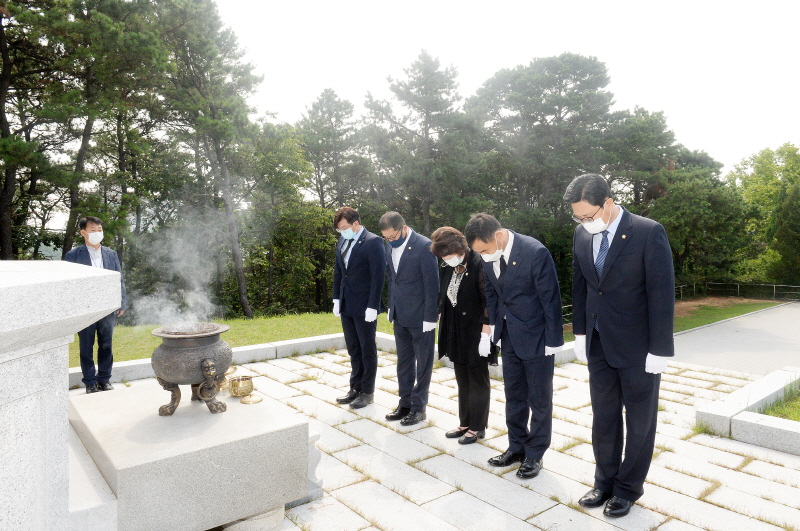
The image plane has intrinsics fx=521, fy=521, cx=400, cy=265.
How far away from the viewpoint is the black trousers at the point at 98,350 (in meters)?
5.72

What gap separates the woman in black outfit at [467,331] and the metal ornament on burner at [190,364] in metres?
1.89

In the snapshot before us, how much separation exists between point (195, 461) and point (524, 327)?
2340 mm

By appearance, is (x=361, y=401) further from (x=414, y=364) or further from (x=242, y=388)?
(x=242, y=388)

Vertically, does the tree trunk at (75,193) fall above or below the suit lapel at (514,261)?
above

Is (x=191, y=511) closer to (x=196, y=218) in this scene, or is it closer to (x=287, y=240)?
(x=196, y=218)

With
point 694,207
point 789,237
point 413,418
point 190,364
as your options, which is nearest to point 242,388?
point 190,364

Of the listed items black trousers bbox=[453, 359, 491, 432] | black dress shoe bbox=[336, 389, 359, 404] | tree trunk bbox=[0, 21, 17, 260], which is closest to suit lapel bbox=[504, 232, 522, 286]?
black trousers bbox=[453, 359, 491, 432]

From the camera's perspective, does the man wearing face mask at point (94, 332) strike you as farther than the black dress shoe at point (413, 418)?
Yes

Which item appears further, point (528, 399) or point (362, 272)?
point (362, 272)

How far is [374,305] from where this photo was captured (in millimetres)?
5445

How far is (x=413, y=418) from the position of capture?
4.94m

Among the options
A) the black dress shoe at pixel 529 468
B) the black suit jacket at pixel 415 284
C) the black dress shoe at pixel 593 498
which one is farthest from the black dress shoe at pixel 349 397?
the black dress shoe at pixel 593 498

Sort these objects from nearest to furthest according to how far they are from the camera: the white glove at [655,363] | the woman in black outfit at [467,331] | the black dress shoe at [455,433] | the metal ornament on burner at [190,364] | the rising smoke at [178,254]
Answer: the white glove at [655,363]
the metal ornament on burner at [190,364]
the woman in black outfit at [467,331]
the black dress shoe at [455,433]
the rising smoke at [178,254]

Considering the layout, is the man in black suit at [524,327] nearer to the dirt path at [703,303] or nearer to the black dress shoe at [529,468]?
the black dress shoe at [529,468]
